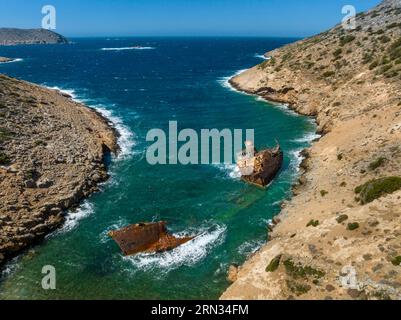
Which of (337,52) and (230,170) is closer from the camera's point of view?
(230,170)

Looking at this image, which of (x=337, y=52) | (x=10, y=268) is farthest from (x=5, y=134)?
(x=337, y=52)

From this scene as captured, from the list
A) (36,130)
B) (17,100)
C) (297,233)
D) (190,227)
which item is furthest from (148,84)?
(297,233)

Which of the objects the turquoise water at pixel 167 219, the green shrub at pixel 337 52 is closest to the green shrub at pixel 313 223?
the turquoise water at pixel 167 219

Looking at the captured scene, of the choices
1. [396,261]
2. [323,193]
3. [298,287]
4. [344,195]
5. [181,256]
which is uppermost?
[344,195]

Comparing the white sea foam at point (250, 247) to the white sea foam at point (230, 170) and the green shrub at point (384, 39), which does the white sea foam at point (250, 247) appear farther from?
the green shrub at point (384, 39)

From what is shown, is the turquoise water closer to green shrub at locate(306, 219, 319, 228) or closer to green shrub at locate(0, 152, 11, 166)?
green shrub at locate(306, 219, 319, 228)

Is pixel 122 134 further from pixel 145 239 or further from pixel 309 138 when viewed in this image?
pixel 145 239

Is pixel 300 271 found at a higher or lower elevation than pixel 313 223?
lower
